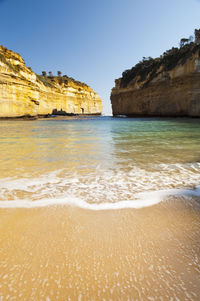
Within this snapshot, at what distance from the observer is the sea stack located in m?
20.2

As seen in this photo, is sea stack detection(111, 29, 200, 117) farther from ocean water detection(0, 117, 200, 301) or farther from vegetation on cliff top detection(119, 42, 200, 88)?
ocean water detection(0, 117, 200, 301)

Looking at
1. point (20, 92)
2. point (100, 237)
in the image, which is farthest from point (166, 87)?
point (100, 237)

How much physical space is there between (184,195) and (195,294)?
1.05m

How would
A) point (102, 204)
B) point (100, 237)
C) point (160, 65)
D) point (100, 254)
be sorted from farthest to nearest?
1. point (160, 65)
2. point (102, 204)
3. point (100, 237)
4. point (100, 254)

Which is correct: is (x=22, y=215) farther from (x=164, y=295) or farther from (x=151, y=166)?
(x=151, y=166)

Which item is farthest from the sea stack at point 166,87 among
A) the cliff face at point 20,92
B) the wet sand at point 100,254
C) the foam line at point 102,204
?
the wet sand at point 100,254

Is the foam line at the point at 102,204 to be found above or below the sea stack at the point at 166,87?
below

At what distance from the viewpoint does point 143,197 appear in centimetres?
163

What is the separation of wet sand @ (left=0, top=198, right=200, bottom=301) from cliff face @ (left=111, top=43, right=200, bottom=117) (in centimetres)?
2288

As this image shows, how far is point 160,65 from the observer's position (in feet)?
84.0

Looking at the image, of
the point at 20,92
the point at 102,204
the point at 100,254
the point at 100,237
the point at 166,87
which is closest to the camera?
the point at 100,254

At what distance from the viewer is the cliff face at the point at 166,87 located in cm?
2014

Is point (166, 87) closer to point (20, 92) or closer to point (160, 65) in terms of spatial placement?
point (160, 65)

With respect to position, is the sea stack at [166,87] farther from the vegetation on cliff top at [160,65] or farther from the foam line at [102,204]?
the foam line at [102,204]
